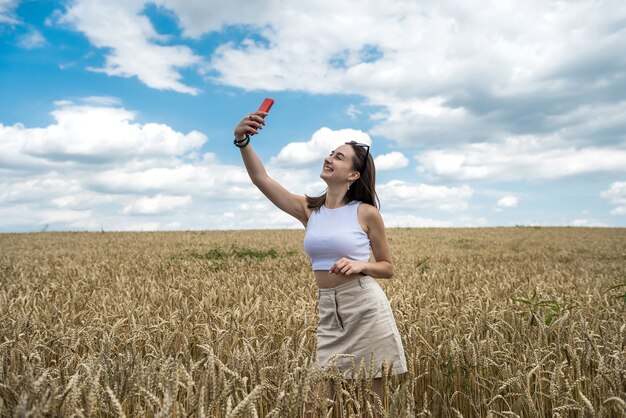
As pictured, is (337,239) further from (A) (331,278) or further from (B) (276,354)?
(B) (276,354)

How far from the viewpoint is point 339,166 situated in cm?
377

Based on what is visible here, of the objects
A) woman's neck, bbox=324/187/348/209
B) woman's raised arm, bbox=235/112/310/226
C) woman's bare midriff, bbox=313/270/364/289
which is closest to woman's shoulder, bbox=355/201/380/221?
woman's neck, bbox=324/187/348/209

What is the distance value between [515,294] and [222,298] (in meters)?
4.10

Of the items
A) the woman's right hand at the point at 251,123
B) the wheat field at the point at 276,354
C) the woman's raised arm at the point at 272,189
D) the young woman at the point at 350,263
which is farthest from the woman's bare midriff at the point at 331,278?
the woman's right hand at the point at 251,123

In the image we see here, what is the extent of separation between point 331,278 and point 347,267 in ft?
1.20

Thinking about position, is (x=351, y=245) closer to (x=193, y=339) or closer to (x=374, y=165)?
(x=374, y=165)

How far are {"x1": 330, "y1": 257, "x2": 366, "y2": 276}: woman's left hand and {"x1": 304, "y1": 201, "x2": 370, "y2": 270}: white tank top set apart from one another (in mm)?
235

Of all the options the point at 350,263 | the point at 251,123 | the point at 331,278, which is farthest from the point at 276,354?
the point at 251,123

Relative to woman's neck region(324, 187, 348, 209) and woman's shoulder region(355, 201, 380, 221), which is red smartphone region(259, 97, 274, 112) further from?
woman's shoulder region(355, 201, 380, 221)

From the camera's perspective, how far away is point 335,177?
3779 millimetres

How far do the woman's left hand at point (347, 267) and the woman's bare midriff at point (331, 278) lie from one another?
0.20 m

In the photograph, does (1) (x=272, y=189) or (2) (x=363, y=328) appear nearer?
(2) (x=363, y=328)

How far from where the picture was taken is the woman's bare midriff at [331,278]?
3.53 meters

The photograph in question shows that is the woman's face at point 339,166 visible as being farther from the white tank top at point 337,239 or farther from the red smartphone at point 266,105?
the red smartphone at point 266,105
